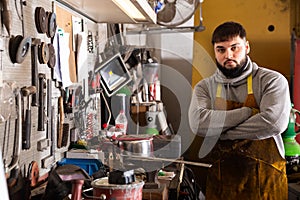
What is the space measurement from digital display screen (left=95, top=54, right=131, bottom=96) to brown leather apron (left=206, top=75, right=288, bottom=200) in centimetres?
63

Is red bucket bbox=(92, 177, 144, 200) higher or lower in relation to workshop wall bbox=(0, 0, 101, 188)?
lower

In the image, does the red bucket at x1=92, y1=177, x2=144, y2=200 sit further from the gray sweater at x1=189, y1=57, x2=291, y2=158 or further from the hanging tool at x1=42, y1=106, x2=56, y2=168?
the gray sweater at x1=189, y1=57, x2=291, y2=158

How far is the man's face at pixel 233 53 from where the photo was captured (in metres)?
2.29

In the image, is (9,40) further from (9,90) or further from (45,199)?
(45,199)

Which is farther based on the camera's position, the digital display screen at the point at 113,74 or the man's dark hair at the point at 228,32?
the digital display screen at the point at 113,74

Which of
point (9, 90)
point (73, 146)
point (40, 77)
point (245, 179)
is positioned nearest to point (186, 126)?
point (245, 179)

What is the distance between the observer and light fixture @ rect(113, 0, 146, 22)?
69.9 inches

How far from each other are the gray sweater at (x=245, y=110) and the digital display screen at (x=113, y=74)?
1.64 ft

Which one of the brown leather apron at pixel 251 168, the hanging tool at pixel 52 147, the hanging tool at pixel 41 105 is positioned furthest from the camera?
the brown leather apron at pixel 251 168

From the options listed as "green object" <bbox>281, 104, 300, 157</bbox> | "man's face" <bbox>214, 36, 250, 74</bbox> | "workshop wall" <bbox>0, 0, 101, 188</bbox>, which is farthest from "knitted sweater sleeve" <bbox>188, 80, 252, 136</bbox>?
"workshop wall" <bbox>0, 0, 101, 188</bbox>

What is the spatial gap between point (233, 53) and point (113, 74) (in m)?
0.73

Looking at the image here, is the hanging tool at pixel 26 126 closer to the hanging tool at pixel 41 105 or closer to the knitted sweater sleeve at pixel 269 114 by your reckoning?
the hanging tool at pixel 41 105

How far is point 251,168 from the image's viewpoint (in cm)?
227

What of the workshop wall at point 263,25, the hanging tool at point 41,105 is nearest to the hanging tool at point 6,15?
the hanging tool at point 41,105
